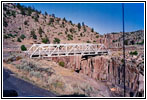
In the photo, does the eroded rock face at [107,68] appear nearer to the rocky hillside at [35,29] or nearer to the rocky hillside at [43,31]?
the rocky hillside at [35,29]

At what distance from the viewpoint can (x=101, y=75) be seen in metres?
27.1

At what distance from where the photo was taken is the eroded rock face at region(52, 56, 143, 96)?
19594mm

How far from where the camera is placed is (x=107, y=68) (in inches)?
1044

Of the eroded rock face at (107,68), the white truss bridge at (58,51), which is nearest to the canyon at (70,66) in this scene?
the eroded rock face at (107,68)

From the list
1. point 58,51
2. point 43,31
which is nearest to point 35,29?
point 43,31

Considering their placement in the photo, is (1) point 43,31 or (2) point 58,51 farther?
(1) point 43,31

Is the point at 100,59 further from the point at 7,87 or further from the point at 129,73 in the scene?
the point at 7,87

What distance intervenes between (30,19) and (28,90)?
54811 mm

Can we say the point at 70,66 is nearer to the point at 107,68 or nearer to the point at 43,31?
the point at 107,68

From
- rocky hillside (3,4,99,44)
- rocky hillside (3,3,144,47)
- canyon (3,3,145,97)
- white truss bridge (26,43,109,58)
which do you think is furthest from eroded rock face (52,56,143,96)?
rocky hillside (3,3,144,47)

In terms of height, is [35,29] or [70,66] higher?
[35,29]

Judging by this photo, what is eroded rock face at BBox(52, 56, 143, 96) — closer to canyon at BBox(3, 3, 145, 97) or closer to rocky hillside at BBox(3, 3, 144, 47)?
canyon at BBox(3, 3, 145, 97)

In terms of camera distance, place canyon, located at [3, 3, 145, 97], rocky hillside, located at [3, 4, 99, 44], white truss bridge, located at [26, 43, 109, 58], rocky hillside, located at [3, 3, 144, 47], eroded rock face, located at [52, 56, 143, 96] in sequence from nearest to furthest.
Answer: canyon, located at [3, 3, 145, 97], eroded rock face, located at [52, 56, 143, 96], white truss bridge, located at [26, 43, 109, 58], rocky hillside, located at [3, 3, 144, 47], rocky hillside, located at [3, 4, 99, 44]

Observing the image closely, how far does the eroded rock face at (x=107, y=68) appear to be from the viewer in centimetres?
1959
